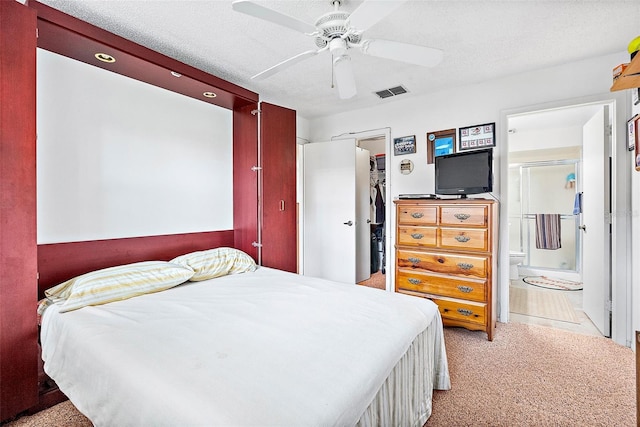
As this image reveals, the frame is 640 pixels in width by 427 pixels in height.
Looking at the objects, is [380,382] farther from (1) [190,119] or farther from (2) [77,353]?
(1) [190,119]

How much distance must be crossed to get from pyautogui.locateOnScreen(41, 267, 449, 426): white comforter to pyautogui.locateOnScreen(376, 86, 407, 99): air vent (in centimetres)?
232

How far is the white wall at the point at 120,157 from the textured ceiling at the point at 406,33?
16.5 inches

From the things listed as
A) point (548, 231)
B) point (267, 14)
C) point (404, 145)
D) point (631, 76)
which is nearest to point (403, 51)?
point (267, 14)

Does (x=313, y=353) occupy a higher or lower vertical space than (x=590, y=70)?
lower

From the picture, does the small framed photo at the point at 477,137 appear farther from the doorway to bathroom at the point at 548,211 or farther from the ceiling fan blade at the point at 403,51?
the ceiling fan blade at the point at 403,51

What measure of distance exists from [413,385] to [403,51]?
1.79 meters

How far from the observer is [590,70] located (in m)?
2.60

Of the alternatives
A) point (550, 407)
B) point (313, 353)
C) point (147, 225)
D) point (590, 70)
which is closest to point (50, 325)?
point (147, 225)

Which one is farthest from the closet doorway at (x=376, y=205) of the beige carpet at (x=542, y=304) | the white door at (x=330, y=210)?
the beige carpet at (x=542, y=304)

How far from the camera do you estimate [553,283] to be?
14.7ft

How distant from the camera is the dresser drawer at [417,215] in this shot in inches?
112

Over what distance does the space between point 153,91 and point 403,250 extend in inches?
108

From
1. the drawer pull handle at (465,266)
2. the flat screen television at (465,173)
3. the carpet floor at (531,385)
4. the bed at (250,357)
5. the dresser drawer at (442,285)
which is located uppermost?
the flat screen television at (465,173)

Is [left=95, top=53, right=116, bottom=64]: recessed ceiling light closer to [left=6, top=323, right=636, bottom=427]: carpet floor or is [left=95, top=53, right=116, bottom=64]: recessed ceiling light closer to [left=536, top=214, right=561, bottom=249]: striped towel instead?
[left=6, top=323, right=636, bottom=427]: carpet floor
